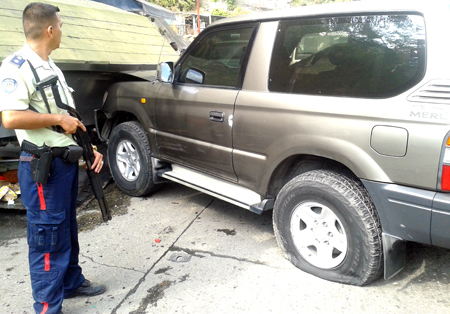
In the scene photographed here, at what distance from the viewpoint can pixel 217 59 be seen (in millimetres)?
3451

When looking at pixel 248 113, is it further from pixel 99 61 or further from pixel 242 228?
pixel 99 61

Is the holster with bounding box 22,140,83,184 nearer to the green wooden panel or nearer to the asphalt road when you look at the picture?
the asphalt road

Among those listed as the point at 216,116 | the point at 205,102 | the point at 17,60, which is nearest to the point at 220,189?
the point at 216,116

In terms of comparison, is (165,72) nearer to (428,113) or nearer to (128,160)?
(128,160)

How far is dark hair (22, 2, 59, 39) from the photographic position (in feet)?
7.20

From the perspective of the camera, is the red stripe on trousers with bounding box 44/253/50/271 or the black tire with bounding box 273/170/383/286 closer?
the red stripe on trousers with bounding box 44/253/50/271

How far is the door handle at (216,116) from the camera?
320cm

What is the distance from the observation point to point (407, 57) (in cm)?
226

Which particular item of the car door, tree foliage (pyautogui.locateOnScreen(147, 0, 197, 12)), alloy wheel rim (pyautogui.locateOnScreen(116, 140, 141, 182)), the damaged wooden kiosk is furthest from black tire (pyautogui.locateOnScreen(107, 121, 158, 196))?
tree foliage (pyautogui.locateOnScreen(147, 0, 197, 12))

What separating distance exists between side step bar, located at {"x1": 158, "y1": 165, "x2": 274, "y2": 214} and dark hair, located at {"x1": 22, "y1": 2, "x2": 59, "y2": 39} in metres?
1.86

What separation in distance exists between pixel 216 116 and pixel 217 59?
564 mm

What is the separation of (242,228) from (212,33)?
1835 mm

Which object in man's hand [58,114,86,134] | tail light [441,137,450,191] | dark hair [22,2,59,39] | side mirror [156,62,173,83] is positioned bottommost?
tail light [441,137,450,191]

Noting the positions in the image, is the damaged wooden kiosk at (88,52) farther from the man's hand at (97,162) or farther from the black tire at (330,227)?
the black tire at (330,227)
